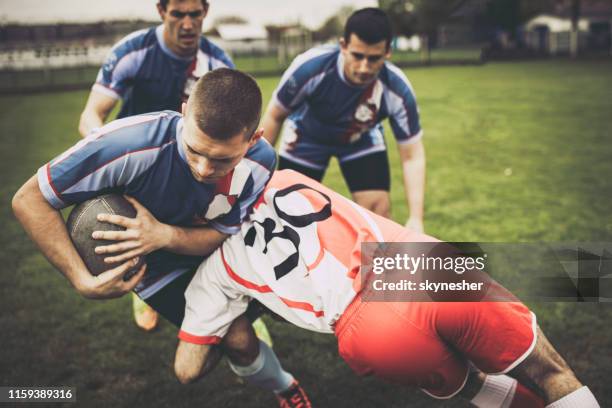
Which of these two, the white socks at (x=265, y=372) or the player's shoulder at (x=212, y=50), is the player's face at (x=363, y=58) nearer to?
the player's shoulder at (x=212, y=50)

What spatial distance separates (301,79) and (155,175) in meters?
1.92

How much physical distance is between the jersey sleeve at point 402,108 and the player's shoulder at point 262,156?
1732 mm

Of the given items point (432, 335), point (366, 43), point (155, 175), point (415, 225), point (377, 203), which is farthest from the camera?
point (377, 203)

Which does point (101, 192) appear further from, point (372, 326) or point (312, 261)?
point (372, 326)

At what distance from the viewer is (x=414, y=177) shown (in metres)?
3.98

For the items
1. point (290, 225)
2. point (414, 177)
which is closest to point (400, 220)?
point (414, 177)

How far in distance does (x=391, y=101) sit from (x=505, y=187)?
134 inches

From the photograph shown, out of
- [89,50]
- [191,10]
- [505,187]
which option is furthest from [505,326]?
[89,50]

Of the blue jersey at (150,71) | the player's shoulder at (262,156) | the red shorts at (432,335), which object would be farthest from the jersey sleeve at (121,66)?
the red shorts at (432,335)

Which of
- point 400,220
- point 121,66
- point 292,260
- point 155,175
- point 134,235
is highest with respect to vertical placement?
point 121,66

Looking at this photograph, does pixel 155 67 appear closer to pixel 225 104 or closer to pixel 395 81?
pixel 395 81

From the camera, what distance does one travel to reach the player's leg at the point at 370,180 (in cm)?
438

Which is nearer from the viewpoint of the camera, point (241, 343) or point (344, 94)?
point (241, 343)

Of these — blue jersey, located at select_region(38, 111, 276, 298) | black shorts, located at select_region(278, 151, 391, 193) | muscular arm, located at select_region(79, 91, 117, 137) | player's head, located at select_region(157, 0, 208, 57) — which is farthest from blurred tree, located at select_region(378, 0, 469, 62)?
blue jersey, located at select_region(38, 111, 276, 298)
